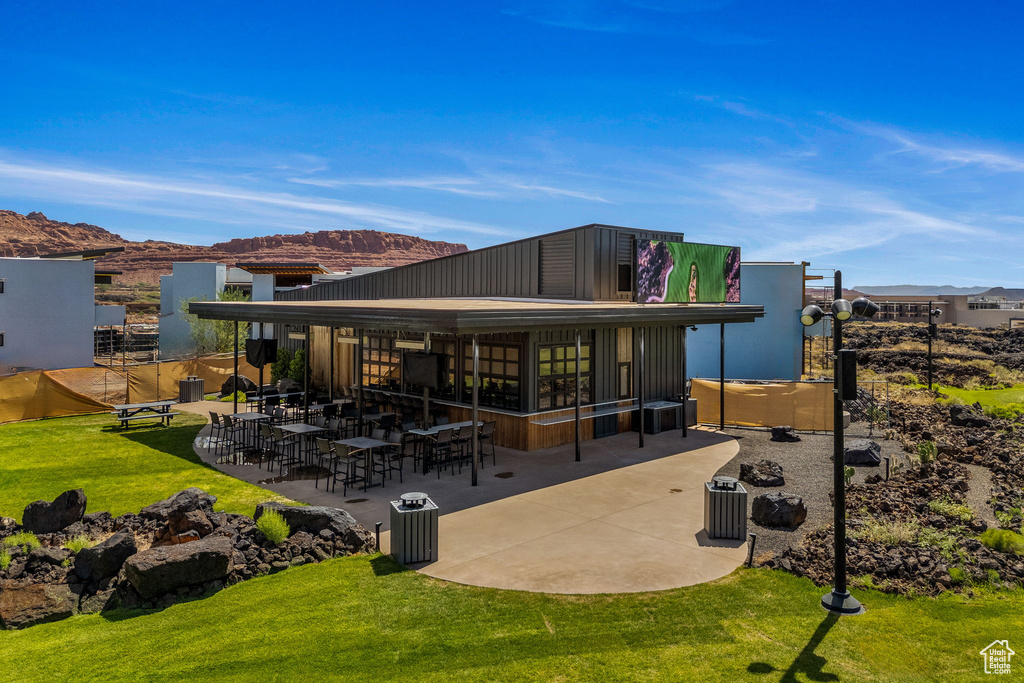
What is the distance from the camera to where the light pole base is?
710 centimetres

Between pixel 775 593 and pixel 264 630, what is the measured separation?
18.4ft

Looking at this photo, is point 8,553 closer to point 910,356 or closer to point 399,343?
point 399,343

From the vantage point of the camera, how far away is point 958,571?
7918 millimetres

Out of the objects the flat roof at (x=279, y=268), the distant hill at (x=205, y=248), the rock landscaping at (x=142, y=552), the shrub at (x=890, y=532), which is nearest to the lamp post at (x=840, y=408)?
the shrub at (x=890, y=532)

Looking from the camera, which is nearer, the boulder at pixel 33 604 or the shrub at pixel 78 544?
the boulder at pixel 33 604

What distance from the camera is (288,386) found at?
23.1m

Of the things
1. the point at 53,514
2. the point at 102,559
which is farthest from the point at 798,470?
the point at 53,514

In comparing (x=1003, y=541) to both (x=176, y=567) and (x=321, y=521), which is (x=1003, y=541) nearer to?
(x=321, y=521)

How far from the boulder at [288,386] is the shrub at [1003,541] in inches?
761

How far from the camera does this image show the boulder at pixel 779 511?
992cm

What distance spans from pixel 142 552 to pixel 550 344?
9959mm

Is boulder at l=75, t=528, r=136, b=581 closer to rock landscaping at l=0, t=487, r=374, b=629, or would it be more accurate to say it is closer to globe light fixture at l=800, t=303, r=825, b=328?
rock landscaping at l=0, t=487, r=374, b=629

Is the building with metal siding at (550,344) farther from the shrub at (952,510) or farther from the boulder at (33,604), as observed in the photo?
the boulder at (33,604)

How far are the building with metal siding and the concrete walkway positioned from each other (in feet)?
4.44
